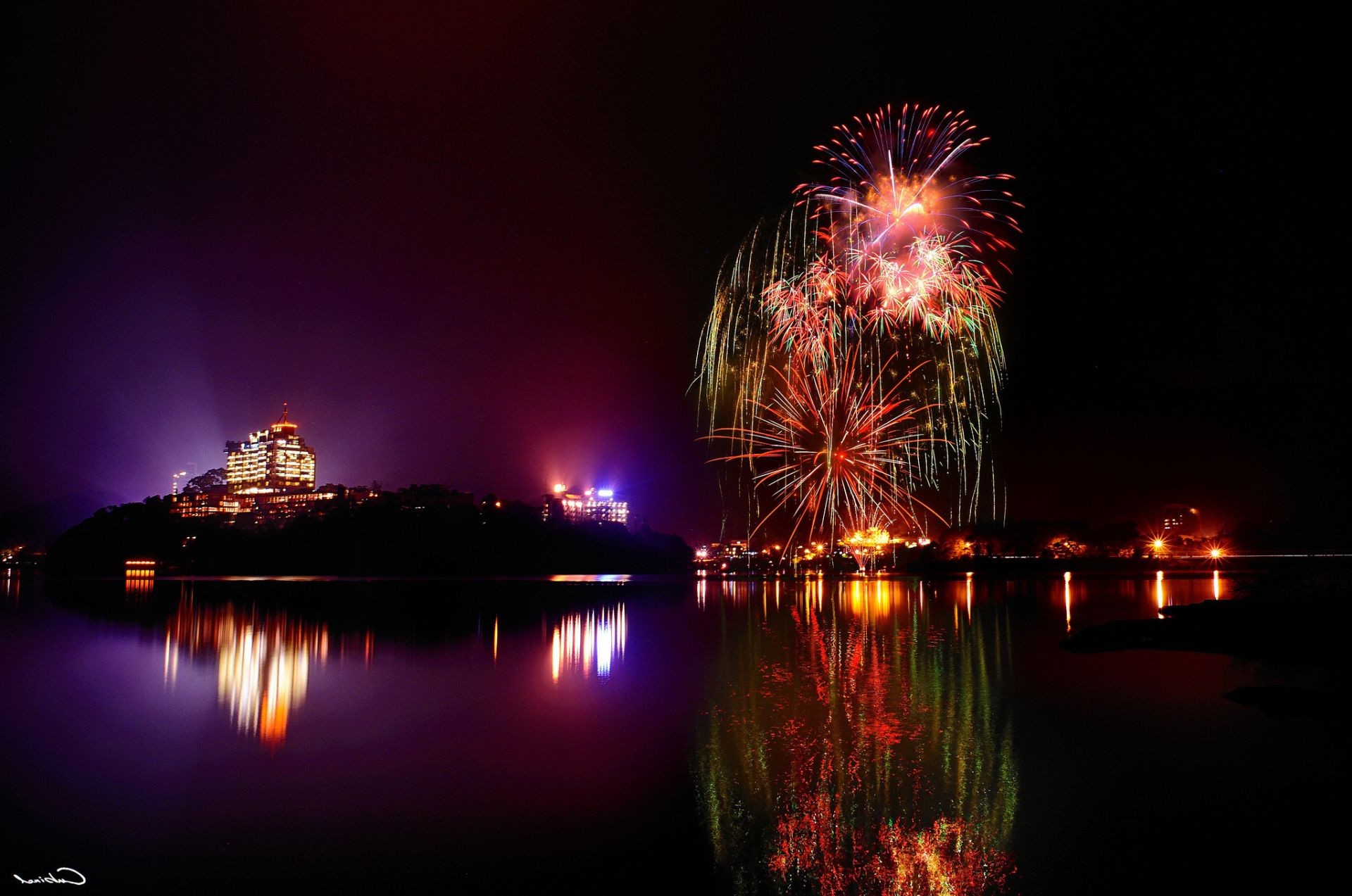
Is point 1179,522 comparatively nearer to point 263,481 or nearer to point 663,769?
point 663,769

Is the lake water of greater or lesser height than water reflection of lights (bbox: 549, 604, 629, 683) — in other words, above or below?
above

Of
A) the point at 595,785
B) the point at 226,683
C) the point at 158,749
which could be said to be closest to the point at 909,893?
the point at 595,785

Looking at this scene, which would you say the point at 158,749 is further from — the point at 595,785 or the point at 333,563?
the point at 333,563

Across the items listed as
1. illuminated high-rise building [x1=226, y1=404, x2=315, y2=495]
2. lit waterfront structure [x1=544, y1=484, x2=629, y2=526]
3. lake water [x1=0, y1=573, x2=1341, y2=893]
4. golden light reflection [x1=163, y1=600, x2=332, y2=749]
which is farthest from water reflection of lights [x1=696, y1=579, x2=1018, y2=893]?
illuminated high-rise building [x1=226, y1=404, x2=315, y2=495]

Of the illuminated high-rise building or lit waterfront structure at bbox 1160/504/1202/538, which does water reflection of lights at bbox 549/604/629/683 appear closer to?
lit waterfront structure at bbox 1160/504/1202/538

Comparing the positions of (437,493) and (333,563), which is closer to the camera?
(333,563)

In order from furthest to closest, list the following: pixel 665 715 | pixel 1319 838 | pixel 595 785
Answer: pixel 665 715, pixel 595 785, pixel 1319 838
